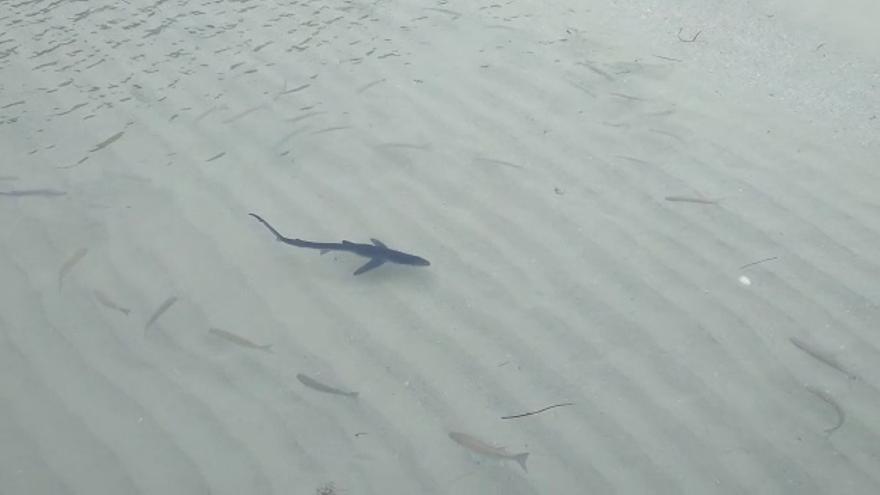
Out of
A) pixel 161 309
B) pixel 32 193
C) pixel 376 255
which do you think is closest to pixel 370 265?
pixel 376 255

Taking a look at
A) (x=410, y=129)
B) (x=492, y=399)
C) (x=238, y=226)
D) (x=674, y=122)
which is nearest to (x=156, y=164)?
(x=238, y=226)

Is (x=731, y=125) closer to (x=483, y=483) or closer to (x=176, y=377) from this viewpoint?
(x=483, y=483)

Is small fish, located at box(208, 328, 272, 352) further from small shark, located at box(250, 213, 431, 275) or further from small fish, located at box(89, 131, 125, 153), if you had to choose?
small fish, located at box(89, 131, 125, 153)

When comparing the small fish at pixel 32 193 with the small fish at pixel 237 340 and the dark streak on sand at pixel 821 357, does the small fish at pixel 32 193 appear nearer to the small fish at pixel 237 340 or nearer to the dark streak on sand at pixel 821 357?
the small fish at pixel 237 340

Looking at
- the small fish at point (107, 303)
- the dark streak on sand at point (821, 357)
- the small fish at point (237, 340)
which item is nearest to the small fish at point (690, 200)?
the dark streak on sand at point (821, 357)

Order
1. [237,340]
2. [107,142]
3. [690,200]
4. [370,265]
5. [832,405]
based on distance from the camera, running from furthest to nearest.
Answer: [107,142] → [690,200] → [370,265] → [237,340] → [832,405]

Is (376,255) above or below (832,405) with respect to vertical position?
above

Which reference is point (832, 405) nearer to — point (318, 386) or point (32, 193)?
point (318, 386)
